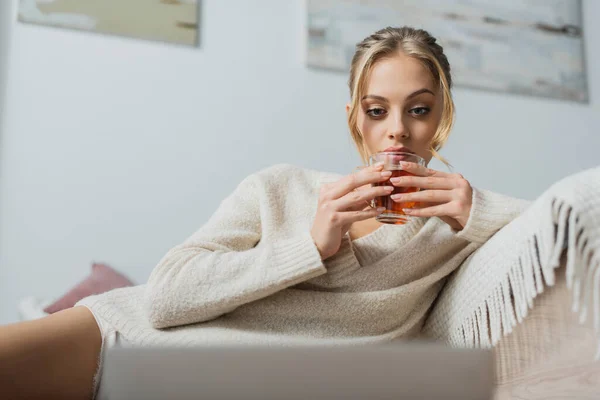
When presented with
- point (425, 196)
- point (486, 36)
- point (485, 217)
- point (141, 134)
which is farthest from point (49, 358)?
point (486, 36)

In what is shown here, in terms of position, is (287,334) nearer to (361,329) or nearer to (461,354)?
(361,329)

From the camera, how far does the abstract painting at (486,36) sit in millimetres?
2781

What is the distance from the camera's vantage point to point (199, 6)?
2.61 m

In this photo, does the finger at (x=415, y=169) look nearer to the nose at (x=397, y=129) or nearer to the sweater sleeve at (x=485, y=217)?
the sweater sleeve at (x=485, y=217)

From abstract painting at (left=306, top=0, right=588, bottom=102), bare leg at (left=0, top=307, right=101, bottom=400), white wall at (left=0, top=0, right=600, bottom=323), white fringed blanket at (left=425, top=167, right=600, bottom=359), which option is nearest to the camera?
white fringed blanket at (left=425, top=167, right=600, bottom=359)

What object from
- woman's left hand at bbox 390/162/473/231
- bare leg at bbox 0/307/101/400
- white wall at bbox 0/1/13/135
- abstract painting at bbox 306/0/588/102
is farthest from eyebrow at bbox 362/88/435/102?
white wall at bbox 0/1/13/135

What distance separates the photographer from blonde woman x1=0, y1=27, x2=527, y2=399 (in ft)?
3.41

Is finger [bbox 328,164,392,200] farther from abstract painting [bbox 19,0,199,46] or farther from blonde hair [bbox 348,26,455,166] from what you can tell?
abstract painting [bbox 19,0,199,46]

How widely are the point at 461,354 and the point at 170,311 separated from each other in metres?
0.66

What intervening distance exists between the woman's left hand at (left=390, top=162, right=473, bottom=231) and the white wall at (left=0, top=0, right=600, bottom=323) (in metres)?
1.58

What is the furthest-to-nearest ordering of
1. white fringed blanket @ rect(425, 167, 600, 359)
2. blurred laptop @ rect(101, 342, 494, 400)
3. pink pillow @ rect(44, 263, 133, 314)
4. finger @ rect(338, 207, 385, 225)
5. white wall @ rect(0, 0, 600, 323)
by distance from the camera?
1. white wall @ rect(0, 0, 600, 323)
2. pink pillow @ rect(44, 263, 133, 314)
3. finger @ rect(338, 207, 385, 225)
4. white fringed blanket @ rect(425, 167, 600, 359)
5. blurred laptop @ rect(101, 342, 494, 400)

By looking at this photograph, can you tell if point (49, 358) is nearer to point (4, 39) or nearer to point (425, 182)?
point (425, 182)

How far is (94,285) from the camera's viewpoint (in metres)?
2.13

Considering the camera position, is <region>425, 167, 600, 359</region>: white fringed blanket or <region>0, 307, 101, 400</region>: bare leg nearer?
<region>425, 167, 600, 359</region>: white fringed blanket
